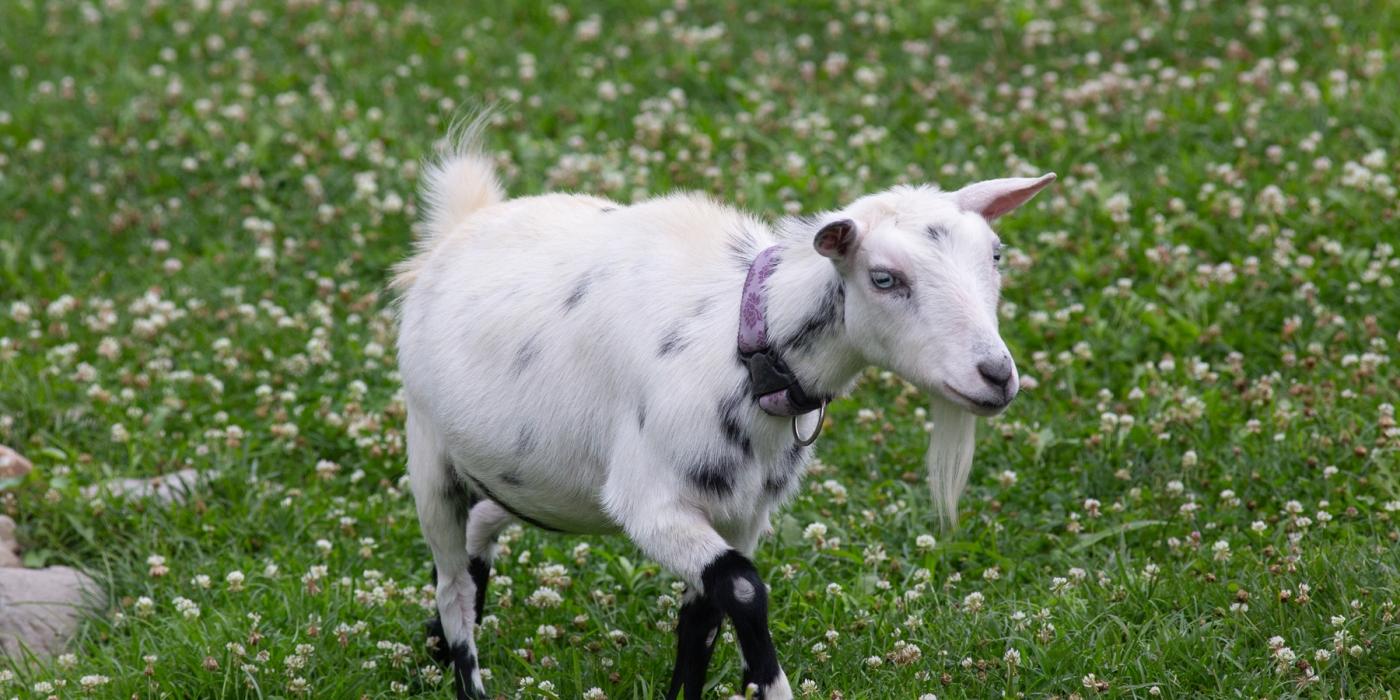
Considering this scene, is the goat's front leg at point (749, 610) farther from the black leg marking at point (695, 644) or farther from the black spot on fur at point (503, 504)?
the black spot on fur at point (503, 504)

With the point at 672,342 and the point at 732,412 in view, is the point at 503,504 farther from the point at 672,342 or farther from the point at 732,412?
the point at 732,412

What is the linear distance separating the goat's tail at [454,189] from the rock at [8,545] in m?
2.15

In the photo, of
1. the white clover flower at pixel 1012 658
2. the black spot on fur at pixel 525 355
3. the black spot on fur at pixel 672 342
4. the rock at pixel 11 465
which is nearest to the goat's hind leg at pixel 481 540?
the black spot on fur at pixel 525 355

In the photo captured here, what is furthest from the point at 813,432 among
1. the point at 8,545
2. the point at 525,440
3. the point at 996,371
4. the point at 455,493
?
the point at 8,545

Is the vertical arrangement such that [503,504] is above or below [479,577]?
above

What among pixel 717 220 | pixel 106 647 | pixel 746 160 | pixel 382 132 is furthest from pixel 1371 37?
pixel 106 647

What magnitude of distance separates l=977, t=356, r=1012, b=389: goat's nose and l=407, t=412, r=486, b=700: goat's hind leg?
2.32m

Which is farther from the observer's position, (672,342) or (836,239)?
(672,342)

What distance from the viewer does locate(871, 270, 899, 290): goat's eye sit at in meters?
→ 4.53

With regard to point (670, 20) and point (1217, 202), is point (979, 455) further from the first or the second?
point (670, 20)

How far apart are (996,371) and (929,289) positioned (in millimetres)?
320

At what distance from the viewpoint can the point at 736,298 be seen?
505 cm

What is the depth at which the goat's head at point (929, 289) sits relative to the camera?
14.3ft

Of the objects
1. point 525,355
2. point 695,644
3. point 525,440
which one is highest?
point 525,355
